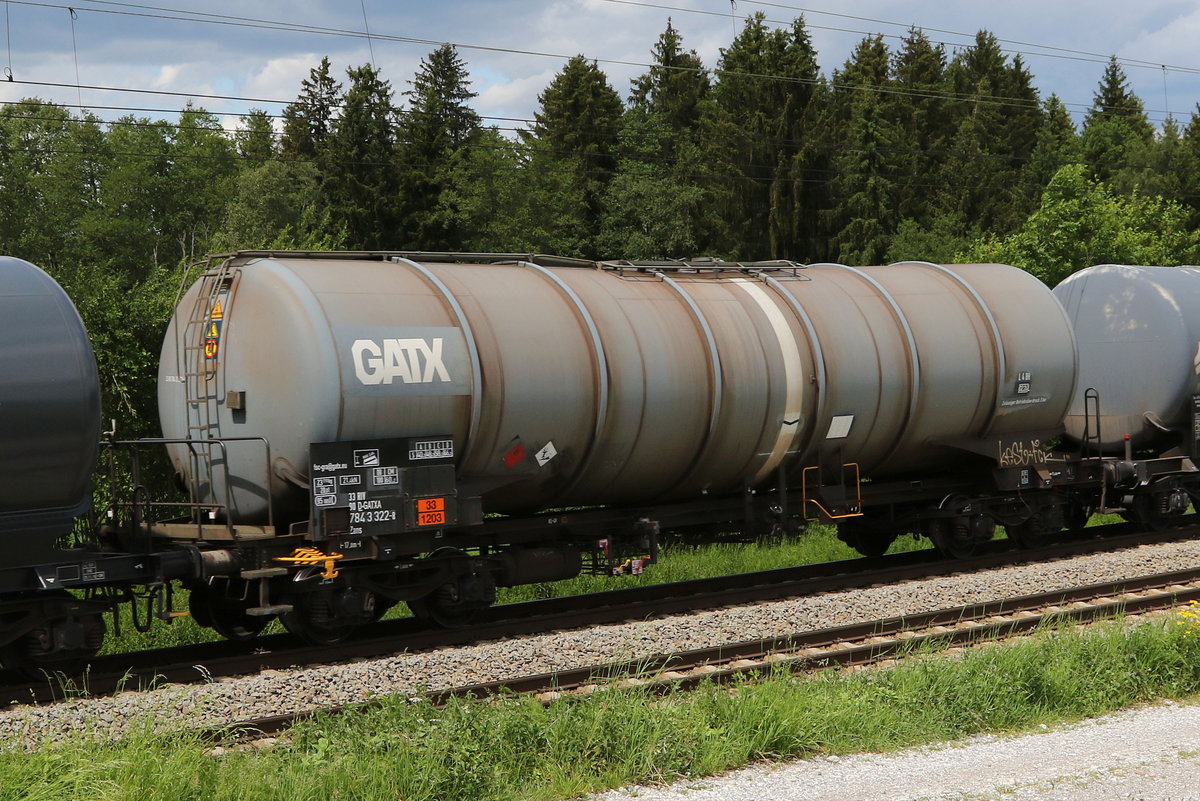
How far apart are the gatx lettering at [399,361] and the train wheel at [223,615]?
311 cm

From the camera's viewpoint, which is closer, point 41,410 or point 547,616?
point 41,410

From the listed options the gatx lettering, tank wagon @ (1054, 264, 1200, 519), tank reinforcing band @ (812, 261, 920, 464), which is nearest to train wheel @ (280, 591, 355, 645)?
the gatx lettering

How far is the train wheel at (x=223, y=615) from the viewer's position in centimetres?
1238

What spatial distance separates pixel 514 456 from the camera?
12.2 meters

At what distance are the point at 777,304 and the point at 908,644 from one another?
16.4 ft

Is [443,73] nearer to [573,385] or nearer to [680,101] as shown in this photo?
[680,101]

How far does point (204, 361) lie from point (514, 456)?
10.9 ft

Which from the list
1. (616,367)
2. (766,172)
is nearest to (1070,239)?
(766,172)

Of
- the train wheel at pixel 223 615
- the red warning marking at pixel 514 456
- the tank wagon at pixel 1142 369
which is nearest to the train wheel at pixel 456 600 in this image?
the red warning marking at pixel 514 456

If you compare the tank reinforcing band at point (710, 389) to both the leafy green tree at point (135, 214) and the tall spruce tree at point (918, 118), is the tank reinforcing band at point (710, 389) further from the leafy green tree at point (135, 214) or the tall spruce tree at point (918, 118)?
the leafy green tree at point (135, 214)

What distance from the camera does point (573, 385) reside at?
1234cm

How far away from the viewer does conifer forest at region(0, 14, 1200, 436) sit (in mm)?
54438

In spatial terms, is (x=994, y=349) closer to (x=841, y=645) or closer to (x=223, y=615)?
(x=841, y=645)

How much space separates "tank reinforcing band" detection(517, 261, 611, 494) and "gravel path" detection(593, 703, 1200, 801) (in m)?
5.17
